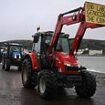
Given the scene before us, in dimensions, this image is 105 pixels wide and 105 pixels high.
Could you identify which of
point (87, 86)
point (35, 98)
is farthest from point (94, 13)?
point (35, 98)

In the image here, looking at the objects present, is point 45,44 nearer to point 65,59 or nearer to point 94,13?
point 65,59

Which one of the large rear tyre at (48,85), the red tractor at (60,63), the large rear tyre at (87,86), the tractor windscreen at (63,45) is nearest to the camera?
the large rear tyre at (48,85)

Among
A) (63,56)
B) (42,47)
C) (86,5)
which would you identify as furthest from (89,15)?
(42,47)

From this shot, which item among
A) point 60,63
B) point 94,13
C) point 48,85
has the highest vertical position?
point 94,13

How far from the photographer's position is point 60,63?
1459cm

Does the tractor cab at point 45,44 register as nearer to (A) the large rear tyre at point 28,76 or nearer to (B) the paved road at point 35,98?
(A) the large rear tyre at point 28,76

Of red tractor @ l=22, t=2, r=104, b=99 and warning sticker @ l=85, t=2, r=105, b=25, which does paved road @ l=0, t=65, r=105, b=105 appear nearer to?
red tractor @ l=22, t=2, r=104, b=99

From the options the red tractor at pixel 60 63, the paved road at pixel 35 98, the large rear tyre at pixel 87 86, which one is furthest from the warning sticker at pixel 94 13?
the paved road at pixel 35 98

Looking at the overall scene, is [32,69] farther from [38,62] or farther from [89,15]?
[89,15]

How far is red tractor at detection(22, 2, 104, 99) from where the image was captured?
13.9 meters

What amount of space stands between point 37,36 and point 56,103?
152 inches

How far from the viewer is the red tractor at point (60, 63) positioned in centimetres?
1391

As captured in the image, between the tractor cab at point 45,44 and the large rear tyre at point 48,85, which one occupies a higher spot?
the tractor cab at point 45,44

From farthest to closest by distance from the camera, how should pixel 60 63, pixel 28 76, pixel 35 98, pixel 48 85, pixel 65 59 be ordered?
pixel 28 76
pixel 65 59
pixel 60 63
pixel 35 98
pixel 48 85
